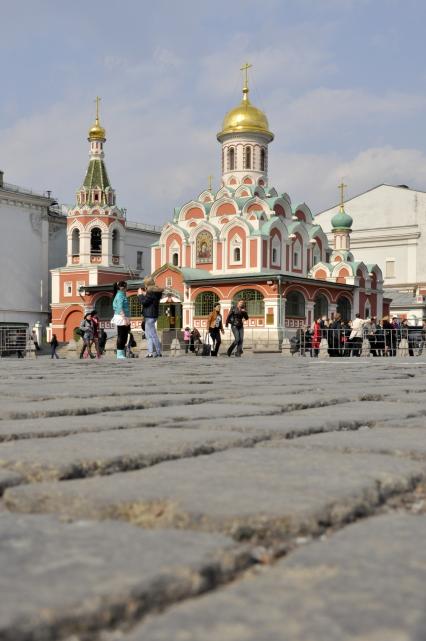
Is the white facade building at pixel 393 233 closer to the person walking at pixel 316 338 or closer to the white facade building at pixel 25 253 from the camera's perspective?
the white facade building at pixel 25 253

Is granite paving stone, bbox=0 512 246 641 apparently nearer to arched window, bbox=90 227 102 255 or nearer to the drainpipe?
Result: the drainpipe

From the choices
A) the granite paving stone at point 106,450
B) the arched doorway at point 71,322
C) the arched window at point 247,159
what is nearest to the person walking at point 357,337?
the granite paving stone at point 106,450

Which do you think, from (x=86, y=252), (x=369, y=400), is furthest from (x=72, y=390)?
(x=86, y=252)

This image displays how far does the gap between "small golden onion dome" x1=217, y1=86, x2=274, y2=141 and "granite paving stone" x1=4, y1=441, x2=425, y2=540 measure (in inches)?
1897

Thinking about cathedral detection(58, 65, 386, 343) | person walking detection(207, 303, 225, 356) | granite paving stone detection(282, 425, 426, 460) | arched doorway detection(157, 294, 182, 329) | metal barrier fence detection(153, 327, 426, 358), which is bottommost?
granite paving stone detection(282, 425, 426, 460)

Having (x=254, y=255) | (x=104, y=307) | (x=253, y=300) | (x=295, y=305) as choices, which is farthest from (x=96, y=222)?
(x=295, y=305)

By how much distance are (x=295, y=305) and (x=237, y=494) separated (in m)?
40.3

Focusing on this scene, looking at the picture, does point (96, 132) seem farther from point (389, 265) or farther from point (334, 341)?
point (334, 341)

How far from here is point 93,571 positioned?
4.17 ft

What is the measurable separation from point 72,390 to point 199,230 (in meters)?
40.7

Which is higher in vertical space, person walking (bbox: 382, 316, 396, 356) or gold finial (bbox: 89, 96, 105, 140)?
gold finial (bbox: 89, 96, 105, 140)

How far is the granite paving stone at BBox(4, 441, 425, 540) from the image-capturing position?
5.34 feet

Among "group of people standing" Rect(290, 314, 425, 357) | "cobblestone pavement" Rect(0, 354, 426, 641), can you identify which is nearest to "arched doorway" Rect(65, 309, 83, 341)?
"group of people standing" Rect(290, 314, 425, 357)

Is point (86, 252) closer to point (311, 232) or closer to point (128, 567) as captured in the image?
point (311, 232)
